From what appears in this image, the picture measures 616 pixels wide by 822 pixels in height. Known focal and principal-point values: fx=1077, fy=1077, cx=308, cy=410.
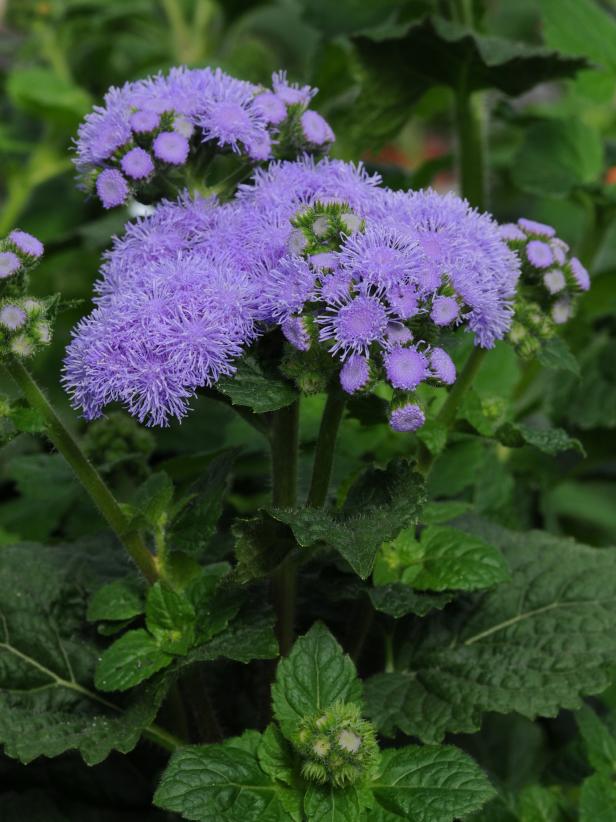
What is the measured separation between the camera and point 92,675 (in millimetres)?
1863

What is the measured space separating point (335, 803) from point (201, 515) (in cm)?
47

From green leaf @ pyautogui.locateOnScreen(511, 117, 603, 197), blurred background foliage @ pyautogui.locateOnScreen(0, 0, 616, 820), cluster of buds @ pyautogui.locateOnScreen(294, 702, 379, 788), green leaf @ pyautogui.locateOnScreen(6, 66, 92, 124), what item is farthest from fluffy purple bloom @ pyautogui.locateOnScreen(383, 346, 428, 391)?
green leaf @ pyautogui.locateOnScreen(6, 66, 92, 124)

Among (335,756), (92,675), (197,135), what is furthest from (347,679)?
(197,135)

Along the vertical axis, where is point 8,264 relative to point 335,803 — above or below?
above

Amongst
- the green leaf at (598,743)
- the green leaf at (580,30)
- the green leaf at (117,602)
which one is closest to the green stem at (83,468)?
the green leaf at (117,602)

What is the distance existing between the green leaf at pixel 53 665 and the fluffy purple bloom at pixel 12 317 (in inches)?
22.9

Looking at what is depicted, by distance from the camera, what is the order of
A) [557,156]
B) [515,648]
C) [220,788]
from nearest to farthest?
1. [220,788]
2. [515,648]
3. [557,156]

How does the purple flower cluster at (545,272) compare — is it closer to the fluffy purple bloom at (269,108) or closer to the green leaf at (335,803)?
the fluffy purple bloom at (269,108)

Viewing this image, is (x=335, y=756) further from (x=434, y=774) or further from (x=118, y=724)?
(x=118, y=724)

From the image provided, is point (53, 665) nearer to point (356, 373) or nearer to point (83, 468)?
point (83, 468)

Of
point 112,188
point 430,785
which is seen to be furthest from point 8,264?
point 430,785

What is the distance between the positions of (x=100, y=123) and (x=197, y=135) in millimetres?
156

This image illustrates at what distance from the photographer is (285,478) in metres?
1.71

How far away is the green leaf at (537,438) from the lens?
1662 mm
